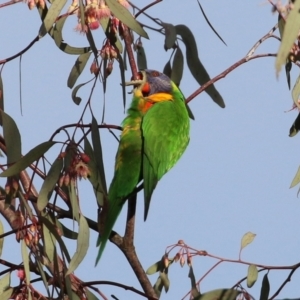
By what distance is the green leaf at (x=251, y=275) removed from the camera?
257 cm

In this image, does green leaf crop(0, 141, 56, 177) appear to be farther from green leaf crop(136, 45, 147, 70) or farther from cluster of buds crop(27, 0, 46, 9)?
green leaf crop(136, 45, 147, 70)

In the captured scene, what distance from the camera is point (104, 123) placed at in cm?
268

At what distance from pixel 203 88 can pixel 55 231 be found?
0.77 m

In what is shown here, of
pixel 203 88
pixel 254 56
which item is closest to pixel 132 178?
pixel 203 88

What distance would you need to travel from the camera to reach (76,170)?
2266mm

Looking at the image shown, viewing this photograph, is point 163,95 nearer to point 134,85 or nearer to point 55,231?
point 134,85

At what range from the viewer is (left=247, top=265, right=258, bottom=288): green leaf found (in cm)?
257

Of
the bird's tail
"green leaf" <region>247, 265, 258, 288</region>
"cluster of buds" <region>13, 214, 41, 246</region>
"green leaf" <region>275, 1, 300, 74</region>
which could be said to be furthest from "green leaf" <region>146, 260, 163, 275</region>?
"green leaf" <region>275, 1, 300, 74</region>

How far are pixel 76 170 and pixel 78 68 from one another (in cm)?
75

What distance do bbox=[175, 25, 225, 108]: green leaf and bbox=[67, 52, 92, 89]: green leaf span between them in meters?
0.36

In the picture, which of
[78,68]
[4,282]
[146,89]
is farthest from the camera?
[146,89]

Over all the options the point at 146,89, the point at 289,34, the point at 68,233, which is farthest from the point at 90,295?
the point at 289,34

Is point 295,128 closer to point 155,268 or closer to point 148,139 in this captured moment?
point 148,139

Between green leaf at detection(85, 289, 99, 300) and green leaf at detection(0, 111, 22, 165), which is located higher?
green leaf at detection(0, 111, 22, 165)
